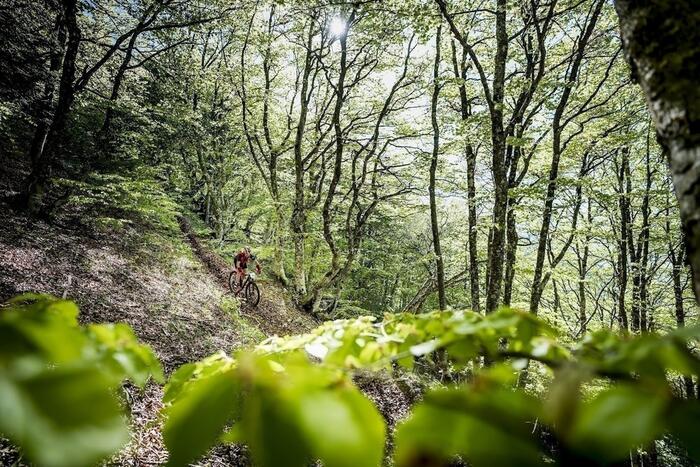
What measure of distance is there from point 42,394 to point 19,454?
14.3 feet

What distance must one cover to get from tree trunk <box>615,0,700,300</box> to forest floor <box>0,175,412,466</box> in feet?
15.6

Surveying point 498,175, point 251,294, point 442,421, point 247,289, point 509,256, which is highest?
point 498,175

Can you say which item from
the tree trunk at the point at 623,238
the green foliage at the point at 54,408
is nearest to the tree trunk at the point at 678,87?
the green foliage at the point at 54,408

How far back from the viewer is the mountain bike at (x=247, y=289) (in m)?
11.8

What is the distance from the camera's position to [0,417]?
0.36 m

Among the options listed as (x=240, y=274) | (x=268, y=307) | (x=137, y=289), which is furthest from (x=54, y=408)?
(x=268, y=307)

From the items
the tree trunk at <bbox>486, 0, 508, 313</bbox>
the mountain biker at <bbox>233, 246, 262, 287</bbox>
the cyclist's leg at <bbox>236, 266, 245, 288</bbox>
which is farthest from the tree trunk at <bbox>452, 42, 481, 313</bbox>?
the cyclist's leg at <bbox>236, 266, 245, 288</bbox>

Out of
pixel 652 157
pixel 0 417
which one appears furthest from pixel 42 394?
pixel 652 157

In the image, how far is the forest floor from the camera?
499cm

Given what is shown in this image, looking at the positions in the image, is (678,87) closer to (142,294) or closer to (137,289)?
(142,294)

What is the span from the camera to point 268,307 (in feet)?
42.2

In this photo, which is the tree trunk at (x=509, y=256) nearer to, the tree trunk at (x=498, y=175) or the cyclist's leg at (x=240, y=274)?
the tree trunk at (x=498, y=175)

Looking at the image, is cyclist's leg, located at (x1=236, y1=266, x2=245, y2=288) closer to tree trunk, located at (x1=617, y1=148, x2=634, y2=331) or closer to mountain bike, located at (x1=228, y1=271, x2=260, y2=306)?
mountain bike, located at (x1=228, y1=271, x2=260, y2=306)

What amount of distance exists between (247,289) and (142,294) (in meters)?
4.06
